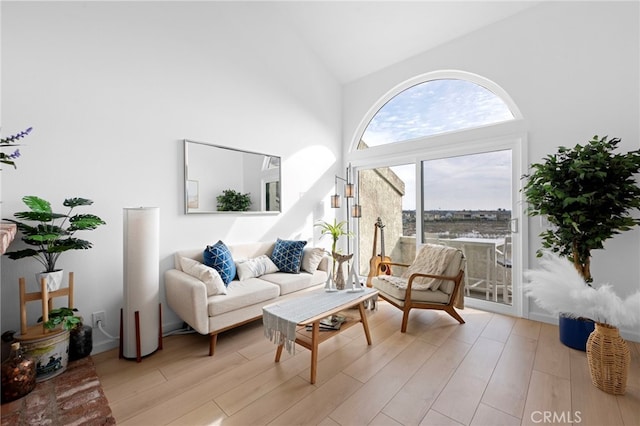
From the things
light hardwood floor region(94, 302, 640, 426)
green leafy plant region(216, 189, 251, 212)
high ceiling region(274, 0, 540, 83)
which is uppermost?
high ceiling region(274, 0, 540, 83)

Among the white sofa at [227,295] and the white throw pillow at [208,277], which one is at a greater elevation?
the white throw pillow at [208,277]

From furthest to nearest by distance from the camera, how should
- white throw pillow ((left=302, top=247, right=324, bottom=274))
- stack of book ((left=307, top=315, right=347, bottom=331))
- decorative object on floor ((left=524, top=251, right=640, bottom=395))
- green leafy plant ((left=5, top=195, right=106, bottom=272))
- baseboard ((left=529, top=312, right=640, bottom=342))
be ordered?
white throw pillow ((left=302, top=247, right=324, bottom=274)), baseboard ((left=529, top=312, right=640, bottom=342)), stack of book ((left=307, top=315, right=347, bottom=331)), green leafy plant ((left=5, top=195, right=106, bottom=272)), decorative object on floor ((left=524, top=251, right=640, bottom=395))

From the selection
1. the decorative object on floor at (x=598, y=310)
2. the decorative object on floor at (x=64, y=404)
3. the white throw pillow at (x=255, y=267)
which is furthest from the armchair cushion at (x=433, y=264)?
the decorative object on floor at (x=64, y=404)

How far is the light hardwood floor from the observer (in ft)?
5.37

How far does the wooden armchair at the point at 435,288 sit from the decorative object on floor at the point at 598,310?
3.21 ft

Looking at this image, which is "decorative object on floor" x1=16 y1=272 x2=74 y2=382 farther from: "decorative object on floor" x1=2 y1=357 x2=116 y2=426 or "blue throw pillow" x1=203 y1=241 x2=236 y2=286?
"blue throw pillow" x1=203 y1=241 x2=236 y2=286

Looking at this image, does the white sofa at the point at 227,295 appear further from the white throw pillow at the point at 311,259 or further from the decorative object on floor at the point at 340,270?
the decorative object on floor at the point at 340,270

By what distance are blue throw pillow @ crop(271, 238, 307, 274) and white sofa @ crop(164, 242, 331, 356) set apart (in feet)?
0.29

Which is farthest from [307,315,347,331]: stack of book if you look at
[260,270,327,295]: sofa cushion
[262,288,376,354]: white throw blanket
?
[260,270,327,295]: sofa cushion

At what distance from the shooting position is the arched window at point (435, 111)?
340 centimetres

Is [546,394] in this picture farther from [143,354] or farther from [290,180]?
[290,180]

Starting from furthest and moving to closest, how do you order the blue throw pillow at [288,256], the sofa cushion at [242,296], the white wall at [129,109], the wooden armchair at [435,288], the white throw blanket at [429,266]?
the blue throw pillow at [288,256]
the white throw blanket at [429,266]
the wooden armchair at [435,288]
the sofa cushion at [242,296]
the white wall at [129,109]

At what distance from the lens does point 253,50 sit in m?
3.61

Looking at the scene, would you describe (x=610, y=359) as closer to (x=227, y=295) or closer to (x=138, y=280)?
(x=227, y=295)
